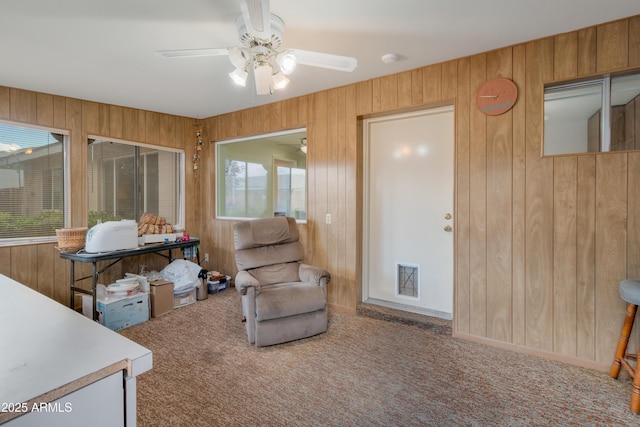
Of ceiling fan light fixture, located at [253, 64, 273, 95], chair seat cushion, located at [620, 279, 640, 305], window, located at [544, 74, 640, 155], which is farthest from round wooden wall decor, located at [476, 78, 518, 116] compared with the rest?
ceiling fan light fixture, located at [253, 64, 273, 95]

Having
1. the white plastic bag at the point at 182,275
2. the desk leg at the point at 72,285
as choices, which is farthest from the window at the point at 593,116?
the desk leg at the point at 72,285

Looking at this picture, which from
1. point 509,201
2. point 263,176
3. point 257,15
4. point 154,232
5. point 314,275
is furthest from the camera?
point 263,176

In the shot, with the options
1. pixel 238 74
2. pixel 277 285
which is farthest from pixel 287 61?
pixel 277 285

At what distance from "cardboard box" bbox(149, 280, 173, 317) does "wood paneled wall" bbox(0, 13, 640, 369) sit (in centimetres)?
116

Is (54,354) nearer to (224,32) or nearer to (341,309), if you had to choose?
(224,32)

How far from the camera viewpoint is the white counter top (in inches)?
25.3

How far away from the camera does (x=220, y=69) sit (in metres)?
2.87

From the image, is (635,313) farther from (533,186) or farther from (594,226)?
(533,186)

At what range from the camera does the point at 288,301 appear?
8.52ft

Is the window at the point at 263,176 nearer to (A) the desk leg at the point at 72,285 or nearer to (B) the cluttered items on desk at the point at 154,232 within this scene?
(B) the cluttered items on desk at the point at 154,232

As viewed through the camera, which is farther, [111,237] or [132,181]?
[132,181]

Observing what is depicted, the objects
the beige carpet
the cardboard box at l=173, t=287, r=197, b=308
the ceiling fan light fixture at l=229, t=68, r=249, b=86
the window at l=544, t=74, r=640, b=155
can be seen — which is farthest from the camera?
the cardboard box at l=173, t=287, r=197, b=308

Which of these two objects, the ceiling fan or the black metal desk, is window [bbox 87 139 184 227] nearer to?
the black metal desk

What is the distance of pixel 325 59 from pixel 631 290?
233 centimetres
